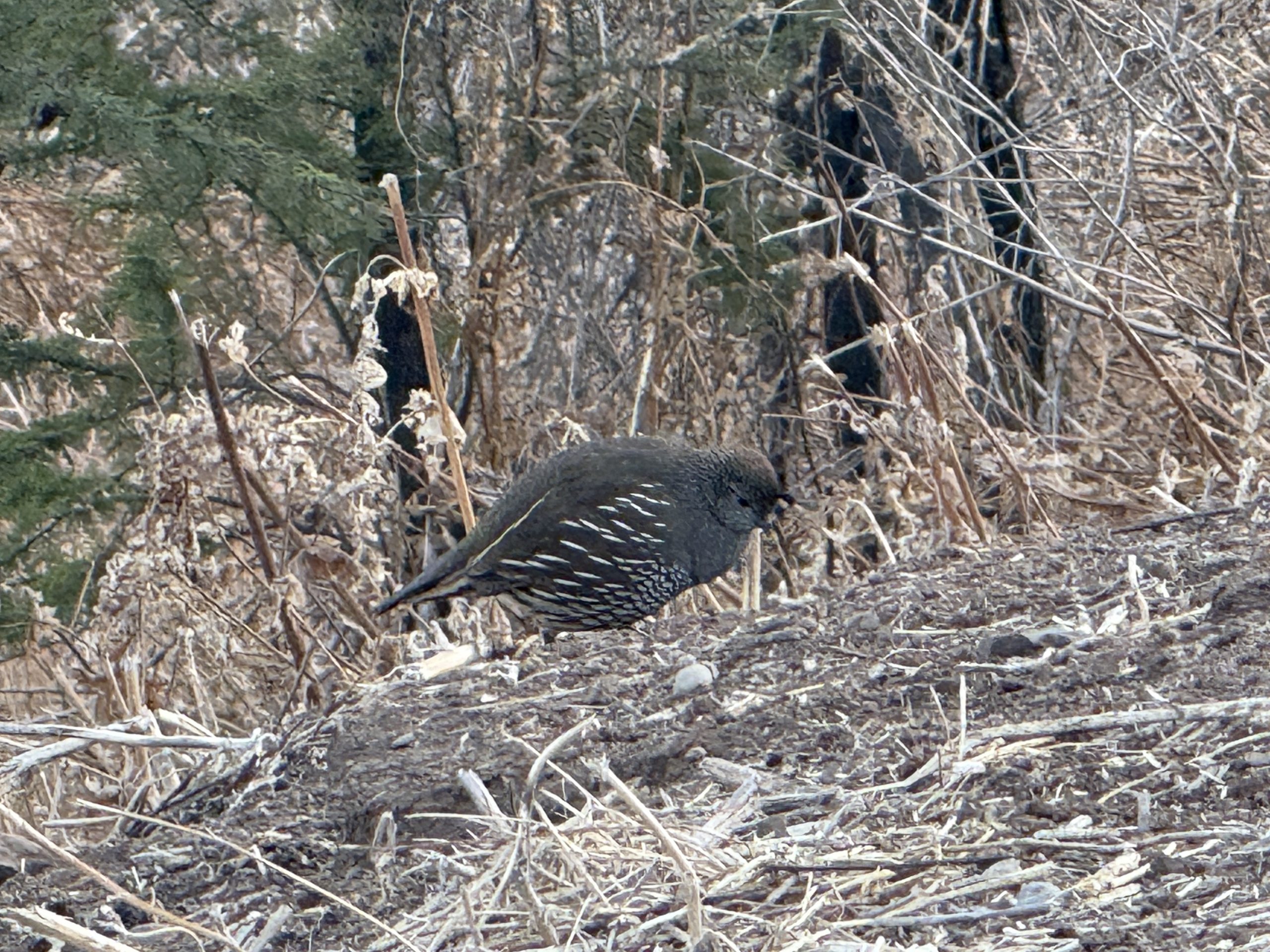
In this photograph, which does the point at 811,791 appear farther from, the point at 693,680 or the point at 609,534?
the point at 609,534

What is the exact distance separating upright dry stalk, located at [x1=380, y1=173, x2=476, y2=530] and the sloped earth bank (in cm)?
79

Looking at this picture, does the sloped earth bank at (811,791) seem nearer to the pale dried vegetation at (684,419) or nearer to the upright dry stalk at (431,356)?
the pale dried vegetation at (684,419)

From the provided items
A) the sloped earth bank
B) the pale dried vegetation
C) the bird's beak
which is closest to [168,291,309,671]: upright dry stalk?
the pale dried vegetation

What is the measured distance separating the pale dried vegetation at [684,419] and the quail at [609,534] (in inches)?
14.6

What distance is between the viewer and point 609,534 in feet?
17.5

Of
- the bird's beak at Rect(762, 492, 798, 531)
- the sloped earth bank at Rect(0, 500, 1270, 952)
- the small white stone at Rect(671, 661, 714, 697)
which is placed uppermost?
the sloped earth bank at Rect(0, 500, 1270, 952)

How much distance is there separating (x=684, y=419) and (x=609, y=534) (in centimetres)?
298

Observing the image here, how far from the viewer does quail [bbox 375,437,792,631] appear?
208 inches

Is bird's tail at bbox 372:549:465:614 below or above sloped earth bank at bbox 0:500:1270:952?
below

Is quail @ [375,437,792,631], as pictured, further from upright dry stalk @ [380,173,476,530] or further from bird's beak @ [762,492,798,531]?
upright dry stalk @ [380,173,476,530]

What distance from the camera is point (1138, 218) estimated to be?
8.52m

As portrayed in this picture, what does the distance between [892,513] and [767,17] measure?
2.22 m

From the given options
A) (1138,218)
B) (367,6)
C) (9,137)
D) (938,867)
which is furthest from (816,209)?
(938,867)

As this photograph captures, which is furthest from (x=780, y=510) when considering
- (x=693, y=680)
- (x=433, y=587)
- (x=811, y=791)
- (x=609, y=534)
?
(x=811, y=791)
